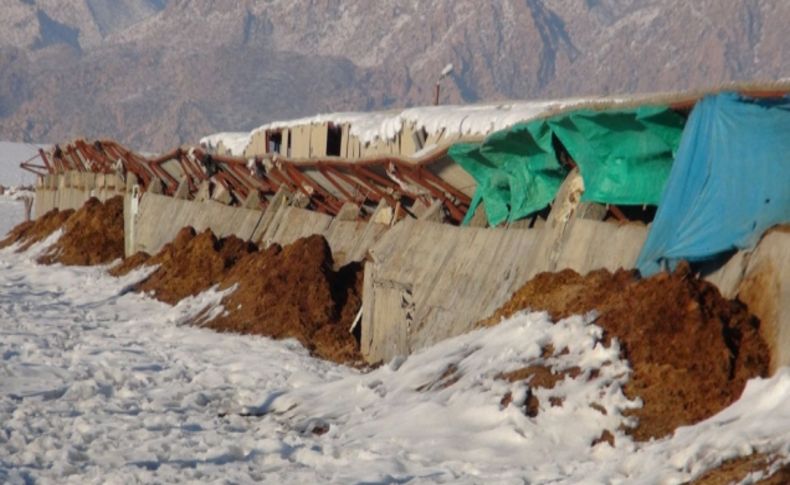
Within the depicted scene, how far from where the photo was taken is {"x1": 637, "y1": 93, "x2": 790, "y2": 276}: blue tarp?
28.9ft

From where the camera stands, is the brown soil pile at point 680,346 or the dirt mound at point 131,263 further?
the dirt mound at point 131,263

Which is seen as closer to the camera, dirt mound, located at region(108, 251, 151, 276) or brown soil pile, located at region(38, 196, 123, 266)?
dirt mound, located at region(108, 251, 151, 276)

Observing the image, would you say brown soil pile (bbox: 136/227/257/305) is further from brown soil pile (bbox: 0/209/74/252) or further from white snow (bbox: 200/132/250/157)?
white snow (bbox: 200/132/250/157)

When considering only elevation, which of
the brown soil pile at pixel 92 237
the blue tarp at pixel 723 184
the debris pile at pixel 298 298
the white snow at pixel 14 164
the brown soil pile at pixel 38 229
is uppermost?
the blue tarp at pixel 723 184

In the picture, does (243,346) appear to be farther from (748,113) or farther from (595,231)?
(748,113)

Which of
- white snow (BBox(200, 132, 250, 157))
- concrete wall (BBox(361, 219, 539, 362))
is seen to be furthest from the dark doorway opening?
concrete wall (BBox(361, 219, 539, 362))

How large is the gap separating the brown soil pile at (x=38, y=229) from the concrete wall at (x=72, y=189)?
54 cm

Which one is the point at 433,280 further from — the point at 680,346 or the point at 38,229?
the point at 38,229

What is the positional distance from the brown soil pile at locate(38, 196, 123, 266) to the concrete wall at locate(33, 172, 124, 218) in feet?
2.37

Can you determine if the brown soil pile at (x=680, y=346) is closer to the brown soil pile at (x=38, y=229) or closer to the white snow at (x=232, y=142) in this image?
the brown soil pile at (x=38, y=229)

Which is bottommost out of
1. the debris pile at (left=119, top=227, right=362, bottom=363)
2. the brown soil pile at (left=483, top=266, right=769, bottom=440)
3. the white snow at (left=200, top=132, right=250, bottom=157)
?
the white snow at (left=200, top=132, right=250, bottom=157)

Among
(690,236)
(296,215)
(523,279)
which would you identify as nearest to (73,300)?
(296,215)

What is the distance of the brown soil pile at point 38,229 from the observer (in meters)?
33.6

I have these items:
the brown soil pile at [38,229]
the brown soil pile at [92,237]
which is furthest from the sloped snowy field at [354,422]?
the brown soil pile at [38,229]
